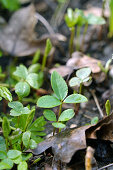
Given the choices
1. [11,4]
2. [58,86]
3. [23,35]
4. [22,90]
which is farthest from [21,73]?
[11,4]

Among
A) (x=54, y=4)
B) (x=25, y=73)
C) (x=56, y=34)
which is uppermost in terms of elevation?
A: (x=54, y=4)

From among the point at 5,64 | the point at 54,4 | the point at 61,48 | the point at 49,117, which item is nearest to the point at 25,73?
the point at 49,117

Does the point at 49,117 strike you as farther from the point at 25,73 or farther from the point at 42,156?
the point at 25,73

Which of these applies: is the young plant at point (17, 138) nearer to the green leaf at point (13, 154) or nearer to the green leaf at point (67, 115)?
the green leaf at point (13, 154)

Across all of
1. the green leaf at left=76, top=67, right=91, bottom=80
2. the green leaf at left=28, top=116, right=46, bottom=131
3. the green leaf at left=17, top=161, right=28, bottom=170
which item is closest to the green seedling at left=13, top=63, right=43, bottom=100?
the green leaf at left=28, top=116, right=46, bottom=131

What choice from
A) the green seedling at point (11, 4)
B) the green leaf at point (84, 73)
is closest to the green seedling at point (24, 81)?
the green leaf at point (84, 73)

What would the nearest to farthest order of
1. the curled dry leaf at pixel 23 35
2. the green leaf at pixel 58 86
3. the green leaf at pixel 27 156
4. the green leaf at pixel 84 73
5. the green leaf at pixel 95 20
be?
1. the green leaf at pixel 27 156
2. the green leaf at pixel 58 86
3. the green leaf at pixel 84 73
4. the green leaf at pixel 95 20
5. the curled dry leaf at pixel 23 35
